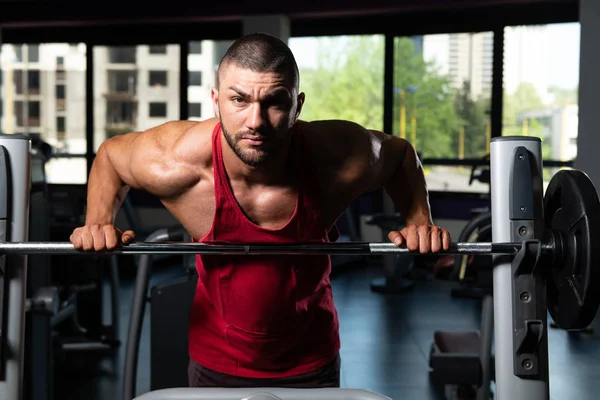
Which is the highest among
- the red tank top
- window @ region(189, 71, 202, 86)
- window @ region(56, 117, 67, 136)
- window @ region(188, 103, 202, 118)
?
window @ region(189, 71, 202, 86)

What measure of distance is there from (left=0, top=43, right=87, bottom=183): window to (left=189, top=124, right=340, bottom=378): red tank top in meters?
5.52

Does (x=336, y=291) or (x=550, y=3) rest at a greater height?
(x=550, y=3)

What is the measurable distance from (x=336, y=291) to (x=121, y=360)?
74.6 inches

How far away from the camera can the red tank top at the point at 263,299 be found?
152 cm

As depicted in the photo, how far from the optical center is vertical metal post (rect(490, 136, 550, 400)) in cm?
127

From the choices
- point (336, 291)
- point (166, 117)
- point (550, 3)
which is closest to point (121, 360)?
point (336, 291)

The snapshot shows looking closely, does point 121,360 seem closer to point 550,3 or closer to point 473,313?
point 473,313

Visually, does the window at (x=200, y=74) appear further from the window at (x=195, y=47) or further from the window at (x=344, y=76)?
the window at (x=344, y=76)

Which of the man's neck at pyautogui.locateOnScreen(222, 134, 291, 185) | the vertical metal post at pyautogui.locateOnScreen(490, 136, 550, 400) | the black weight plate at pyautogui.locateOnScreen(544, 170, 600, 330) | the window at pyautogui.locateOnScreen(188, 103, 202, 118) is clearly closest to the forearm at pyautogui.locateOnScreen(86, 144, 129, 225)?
the man's neck at pyautogui.locateOnScreen(222, 134, 291, 185)

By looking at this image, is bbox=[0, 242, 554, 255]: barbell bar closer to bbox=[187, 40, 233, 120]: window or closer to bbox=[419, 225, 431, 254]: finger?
bbox=[419, 225, 431, 254]: finger

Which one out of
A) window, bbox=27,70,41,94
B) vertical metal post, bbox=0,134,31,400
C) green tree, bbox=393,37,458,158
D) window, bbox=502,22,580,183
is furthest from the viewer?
window, bbox=27,70,41,94

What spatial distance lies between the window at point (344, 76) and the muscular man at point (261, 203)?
15.1 ft

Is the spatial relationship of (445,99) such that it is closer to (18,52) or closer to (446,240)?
(18,52)

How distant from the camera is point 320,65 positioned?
639cm
